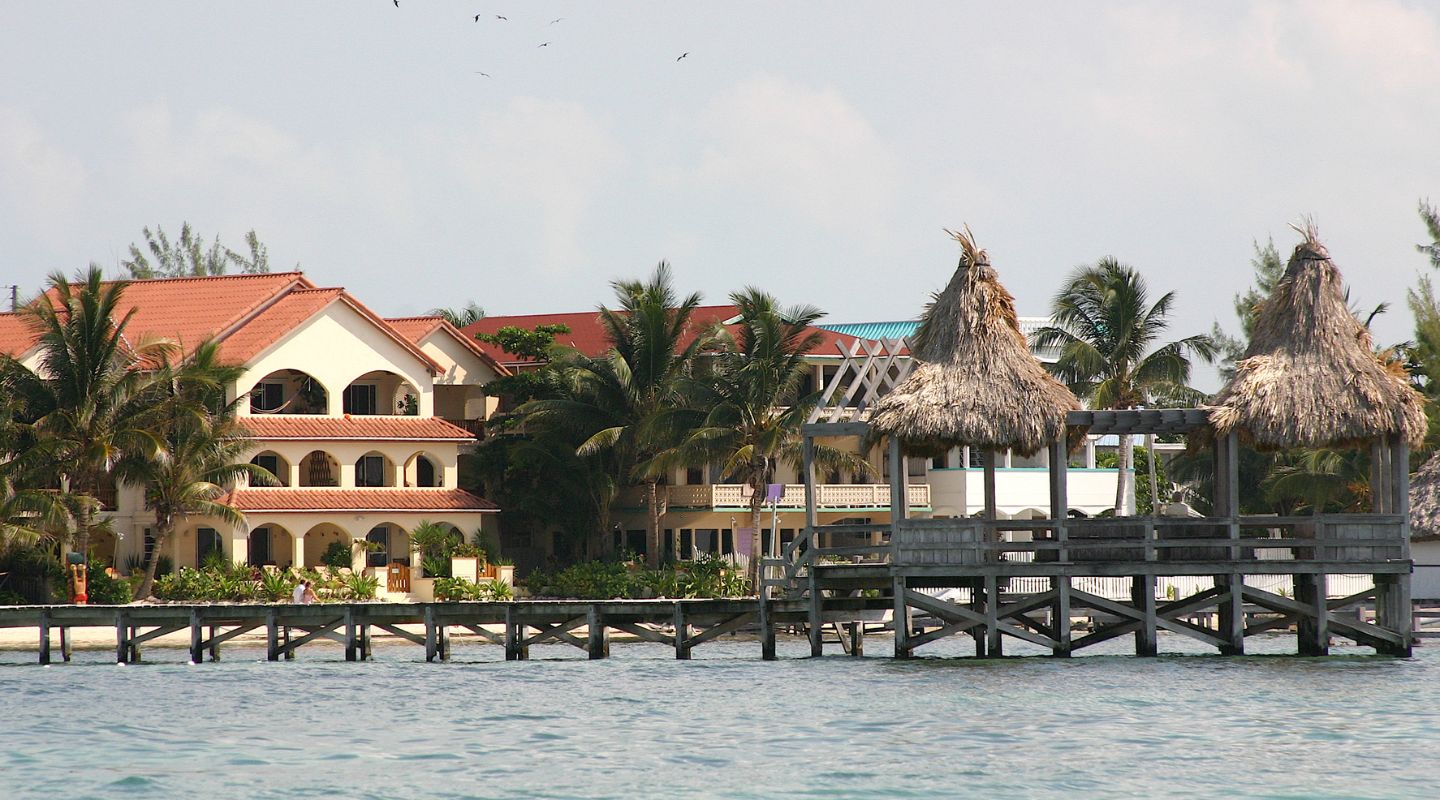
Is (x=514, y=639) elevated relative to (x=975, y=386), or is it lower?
lower

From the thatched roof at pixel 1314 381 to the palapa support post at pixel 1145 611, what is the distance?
268 centimetres

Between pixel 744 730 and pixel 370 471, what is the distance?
3189cm

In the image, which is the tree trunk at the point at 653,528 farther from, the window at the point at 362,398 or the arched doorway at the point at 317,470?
the arched doorway at the point at 317,470

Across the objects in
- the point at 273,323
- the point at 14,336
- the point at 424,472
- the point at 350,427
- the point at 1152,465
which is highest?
the point at 273,323

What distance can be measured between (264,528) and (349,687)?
74.8 ft

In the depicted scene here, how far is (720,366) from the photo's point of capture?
52812 millimetres

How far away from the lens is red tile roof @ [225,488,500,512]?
5053 cm

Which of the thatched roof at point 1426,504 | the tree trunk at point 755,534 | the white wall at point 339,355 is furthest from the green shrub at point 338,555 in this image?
the thatched roof at point 1426,504

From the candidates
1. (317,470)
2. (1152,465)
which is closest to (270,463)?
(317,470)

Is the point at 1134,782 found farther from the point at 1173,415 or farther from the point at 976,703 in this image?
the point at 1173,415

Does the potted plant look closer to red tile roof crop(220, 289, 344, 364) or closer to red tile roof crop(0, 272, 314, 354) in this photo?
red tile roof crop(220, 289, 344, 364)

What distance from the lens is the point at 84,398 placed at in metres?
46.0

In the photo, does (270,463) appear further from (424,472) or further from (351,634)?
(351,634)

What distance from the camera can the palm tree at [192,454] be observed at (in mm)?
46750
